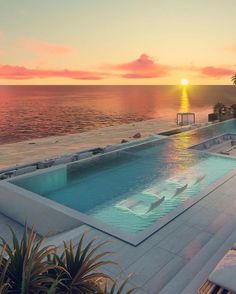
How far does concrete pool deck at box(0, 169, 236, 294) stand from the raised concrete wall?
2.97 ft

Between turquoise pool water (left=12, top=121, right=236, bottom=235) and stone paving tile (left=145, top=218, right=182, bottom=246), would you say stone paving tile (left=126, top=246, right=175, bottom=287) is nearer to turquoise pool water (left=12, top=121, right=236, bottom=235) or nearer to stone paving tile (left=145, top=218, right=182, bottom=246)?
stone paving tile (left=145, top=218, right=182, bottom=246)

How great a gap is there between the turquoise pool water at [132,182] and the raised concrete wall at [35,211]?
1.06 m

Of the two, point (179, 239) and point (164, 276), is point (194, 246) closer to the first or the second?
point (179, 239)

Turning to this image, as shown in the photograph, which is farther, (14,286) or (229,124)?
(229,124)

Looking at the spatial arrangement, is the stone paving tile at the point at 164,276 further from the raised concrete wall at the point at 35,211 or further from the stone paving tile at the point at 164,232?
the raised concrete wall at the point at 35,211

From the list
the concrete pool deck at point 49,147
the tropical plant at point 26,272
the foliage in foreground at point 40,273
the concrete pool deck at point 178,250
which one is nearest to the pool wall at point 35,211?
the concrete pool deck at point 178,250

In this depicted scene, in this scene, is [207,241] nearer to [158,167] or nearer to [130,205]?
[130,205]

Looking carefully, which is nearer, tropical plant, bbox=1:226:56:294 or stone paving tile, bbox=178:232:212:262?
tropical plant, bbox=1:226:56:294

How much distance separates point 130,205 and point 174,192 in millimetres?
2059

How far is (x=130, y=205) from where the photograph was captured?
11.0 metres

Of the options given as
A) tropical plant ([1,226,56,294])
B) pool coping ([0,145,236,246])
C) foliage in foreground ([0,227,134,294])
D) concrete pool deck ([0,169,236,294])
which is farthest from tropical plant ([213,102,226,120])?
tropical plant ([1,226,56,294])

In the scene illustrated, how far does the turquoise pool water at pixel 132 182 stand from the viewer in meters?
10.4

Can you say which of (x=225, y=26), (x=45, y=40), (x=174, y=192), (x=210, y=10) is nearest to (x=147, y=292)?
(x=174, y=192)

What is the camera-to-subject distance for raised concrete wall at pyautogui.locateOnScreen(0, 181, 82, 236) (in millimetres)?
8628
